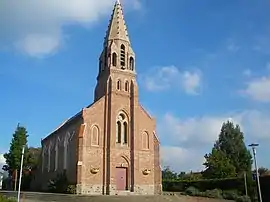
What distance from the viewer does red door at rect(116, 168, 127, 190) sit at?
45875 mm

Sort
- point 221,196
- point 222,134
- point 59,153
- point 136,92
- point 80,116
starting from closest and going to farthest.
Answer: point 221,196 < point 80,116 < point 136,92 < point 59,153 < point 222,134

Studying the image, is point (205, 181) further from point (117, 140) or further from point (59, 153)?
point (59, 153)

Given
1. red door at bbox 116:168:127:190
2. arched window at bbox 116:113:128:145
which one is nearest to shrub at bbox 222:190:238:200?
red door at bbox 116:168:127:190

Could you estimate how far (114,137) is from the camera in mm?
46781

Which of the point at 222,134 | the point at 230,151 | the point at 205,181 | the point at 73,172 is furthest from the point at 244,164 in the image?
the point at 73,172

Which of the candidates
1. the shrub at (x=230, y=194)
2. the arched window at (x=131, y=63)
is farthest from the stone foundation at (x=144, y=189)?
the arched window at (x=131, y=63)

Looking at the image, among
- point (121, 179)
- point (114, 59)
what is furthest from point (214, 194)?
point (114, 59)

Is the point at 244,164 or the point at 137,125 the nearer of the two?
the point at 137,125

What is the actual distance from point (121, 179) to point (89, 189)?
464 cm

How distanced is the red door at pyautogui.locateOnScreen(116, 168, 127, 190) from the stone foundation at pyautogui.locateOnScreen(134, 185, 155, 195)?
1540mm

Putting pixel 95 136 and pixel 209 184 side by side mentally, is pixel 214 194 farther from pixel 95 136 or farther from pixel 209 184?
pixel 95 136

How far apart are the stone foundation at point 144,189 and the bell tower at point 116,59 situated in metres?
13.2

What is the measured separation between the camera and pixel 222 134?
266 ft

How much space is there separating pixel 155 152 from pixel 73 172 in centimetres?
1168
